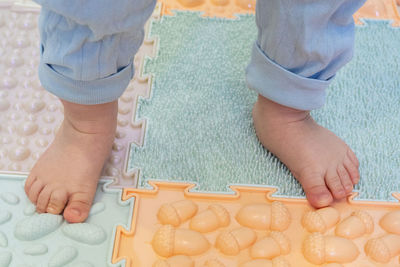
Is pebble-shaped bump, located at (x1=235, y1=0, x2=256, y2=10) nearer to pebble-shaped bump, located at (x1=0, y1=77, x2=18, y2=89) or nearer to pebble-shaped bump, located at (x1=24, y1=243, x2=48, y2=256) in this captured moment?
pebble-shaped bump, located at (x1=0, y1=77, x2=18, y2=89)

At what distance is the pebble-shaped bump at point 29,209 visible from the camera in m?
0.65

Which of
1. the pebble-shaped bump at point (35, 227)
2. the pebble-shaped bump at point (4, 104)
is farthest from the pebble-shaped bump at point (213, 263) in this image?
the pebble-shaped bump at point (4, 104)

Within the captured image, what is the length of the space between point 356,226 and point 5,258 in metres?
0.49

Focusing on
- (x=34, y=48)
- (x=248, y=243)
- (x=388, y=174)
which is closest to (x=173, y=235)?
(x=248, y=243)

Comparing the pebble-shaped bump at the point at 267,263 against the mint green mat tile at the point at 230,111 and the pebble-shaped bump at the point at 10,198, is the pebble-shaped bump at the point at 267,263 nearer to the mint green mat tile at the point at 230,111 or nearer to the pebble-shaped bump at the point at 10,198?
the mint green mat tile at the point at 230,111

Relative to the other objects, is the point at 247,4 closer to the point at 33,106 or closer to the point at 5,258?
the point at 33,106

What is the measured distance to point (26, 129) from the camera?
0.76 meters

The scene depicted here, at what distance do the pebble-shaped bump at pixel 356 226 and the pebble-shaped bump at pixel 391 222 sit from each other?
0.02m

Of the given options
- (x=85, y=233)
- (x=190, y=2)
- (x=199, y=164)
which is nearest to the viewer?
(x=85, y=233)

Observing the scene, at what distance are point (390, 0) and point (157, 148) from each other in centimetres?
67

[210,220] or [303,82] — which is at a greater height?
[303,82]

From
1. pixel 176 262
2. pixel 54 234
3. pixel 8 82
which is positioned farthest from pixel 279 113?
pixel 8 82

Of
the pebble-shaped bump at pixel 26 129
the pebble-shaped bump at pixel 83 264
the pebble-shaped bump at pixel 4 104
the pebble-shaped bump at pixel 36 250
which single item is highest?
the pebble-shaped bump at pixel 4 104

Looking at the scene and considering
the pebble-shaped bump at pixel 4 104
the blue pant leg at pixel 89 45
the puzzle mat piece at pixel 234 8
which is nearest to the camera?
the blue pant leg at pixel 89 45
